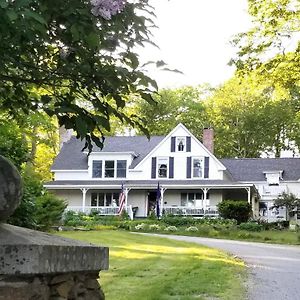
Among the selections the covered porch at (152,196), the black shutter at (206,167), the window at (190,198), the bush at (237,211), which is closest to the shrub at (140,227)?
the bush at (237,211)

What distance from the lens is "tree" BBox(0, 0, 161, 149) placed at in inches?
104

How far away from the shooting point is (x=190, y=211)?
39781 mm

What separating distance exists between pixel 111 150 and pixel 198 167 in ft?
22.2

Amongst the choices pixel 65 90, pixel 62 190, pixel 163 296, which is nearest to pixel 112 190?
pixel 62 190

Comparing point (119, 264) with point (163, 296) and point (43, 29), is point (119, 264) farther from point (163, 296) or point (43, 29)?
point (43, 29)

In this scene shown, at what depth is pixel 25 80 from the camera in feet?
9.98

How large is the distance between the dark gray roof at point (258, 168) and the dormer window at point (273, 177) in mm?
416

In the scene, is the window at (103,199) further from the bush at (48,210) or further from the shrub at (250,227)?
the bush at (48,210)

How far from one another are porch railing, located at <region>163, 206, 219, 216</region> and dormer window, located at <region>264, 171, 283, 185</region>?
8636mm

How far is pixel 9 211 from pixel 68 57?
87cm

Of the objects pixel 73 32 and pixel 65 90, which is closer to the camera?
pixel 73 32

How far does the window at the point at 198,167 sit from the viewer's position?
1660 inches

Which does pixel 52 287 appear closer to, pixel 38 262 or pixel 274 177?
pixel 38 262

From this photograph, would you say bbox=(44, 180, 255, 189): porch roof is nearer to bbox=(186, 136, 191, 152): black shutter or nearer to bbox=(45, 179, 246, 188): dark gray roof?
bbox=(45, 179, 246, 188): dark gray roof
